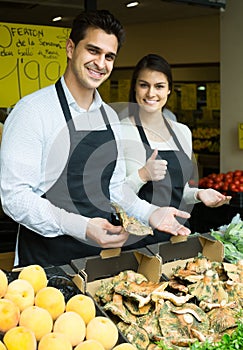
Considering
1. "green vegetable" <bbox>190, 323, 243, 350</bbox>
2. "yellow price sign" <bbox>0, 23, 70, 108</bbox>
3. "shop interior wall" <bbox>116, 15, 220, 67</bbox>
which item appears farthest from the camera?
"shop interior wall" <bbox>116, 15, 220, 67</bbox>

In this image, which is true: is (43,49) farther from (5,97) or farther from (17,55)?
(5,97)

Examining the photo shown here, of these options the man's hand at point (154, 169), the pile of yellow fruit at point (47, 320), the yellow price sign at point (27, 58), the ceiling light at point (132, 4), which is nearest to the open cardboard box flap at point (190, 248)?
the man's hand at point (154, 169)

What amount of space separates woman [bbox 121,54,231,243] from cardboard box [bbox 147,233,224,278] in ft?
2.01

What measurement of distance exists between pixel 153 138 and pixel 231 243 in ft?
2.51

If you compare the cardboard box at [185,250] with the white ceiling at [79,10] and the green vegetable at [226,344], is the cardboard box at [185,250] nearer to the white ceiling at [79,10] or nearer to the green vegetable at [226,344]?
the green vegetable at [226,344]

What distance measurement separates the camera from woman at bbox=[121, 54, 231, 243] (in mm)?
2857

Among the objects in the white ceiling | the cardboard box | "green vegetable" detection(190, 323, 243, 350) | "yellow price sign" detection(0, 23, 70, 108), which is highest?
the white ceiling

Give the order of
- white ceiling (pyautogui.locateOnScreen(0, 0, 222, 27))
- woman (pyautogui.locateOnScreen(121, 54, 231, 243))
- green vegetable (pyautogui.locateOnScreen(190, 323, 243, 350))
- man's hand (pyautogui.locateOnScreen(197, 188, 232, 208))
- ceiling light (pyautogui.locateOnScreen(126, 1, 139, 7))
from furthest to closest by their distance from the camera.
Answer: ceiling light (pyautogui.locateOnScreen(126, 1, 139, 7)) → white ceiling (pyautogui.locateOnScreen(0, 0, 222, 27)) → woman (pyautogui.locateOnScreen(121, 54, 231, 243)) → man's hand (pyautogui.locateOnScreen(197, 188, 232, 208)) → green vegetable (pyautogui.locateOnScreen(190, 323, 243, 350))

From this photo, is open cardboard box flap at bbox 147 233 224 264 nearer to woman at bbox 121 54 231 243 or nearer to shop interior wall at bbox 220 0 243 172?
woman at bbox 121 54 231 243

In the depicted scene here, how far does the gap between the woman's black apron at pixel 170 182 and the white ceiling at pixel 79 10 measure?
83.9 inches

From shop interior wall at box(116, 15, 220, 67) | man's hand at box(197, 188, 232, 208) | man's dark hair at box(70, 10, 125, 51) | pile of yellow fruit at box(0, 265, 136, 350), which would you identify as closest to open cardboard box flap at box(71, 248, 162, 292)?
pile of yellow fruit at box(0, 265, 136, 350)

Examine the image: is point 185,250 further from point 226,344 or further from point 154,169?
point 226,344

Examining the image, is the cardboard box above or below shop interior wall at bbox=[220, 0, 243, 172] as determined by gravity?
below

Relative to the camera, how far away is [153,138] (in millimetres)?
2971
